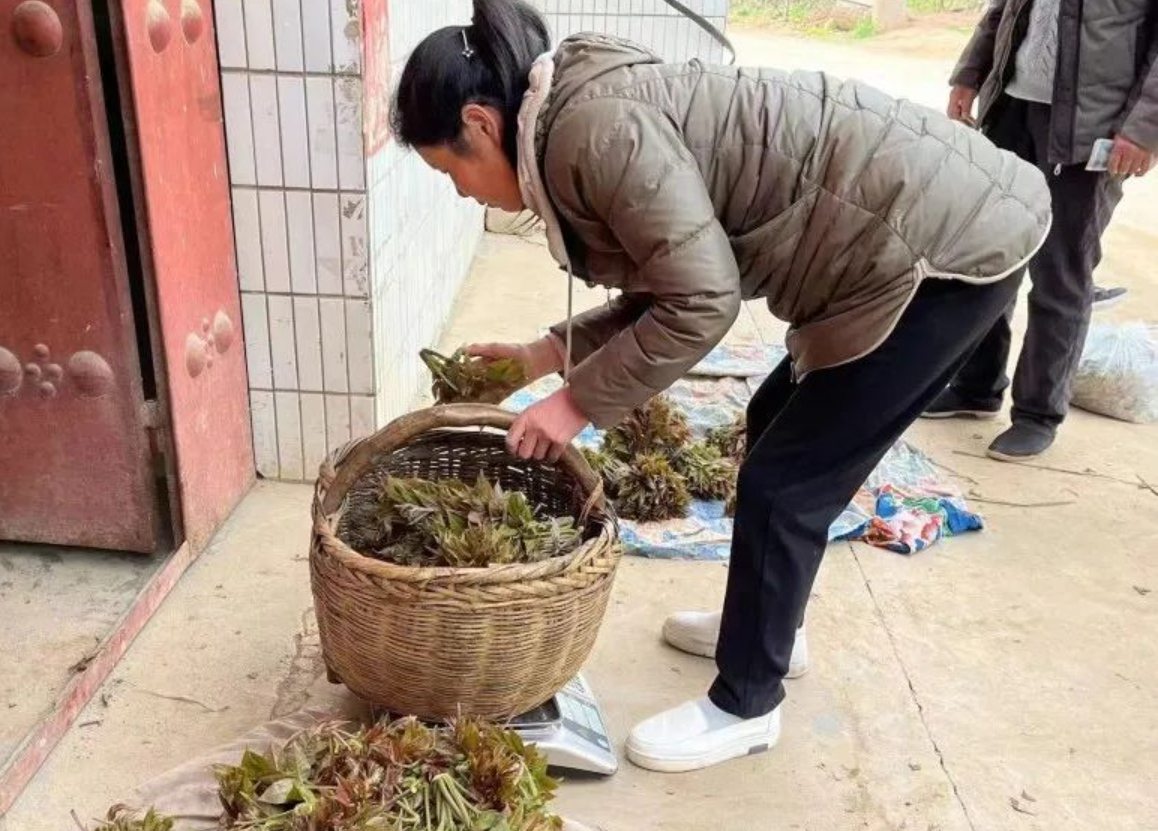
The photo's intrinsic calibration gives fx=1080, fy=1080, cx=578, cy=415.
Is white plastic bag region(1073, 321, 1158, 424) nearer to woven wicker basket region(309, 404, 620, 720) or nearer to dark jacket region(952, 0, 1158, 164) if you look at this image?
dark jacket region(952, 0, 1158, 164)

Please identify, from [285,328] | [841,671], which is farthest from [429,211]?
[841,671]

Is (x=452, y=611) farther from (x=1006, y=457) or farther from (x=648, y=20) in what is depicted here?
(x=648, y=20)

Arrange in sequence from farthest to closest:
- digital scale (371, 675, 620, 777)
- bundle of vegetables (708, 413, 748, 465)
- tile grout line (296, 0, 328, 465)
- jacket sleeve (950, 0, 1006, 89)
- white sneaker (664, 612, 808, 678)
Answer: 1. jacket sleeve (950, 0, 1006, 89)
2. bundle of vegetables (708, 413, 748, 465)
3. tile grout line (296, 0, 328, 465)
4. white sneaker (664, 612, 808, 678)
5. digital scale (371, 675, 620, 777)

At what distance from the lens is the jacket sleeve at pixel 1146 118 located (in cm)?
296

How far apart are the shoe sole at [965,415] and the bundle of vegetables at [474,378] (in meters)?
2.14

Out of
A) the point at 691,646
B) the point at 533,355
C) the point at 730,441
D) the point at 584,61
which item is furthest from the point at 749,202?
the point at 730,441

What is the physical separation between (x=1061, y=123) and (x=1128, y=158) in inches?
8.1

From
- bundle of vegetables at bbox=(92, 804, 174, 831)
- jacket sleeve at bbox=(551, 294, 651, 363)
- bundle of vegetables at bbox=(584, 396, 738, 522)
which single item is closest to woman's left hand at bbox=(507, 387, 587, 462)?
jacket sleeve at bbox=(551, 294, 651, 363)

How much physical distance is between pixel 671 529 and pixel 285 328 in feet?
3.88

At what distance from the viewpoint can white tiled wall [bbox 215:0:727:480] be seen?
8.52 ft

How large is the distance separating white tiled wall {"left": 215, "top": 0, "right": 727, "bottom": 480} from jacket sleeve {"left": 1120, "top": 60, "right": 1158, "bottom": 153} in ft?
6.72

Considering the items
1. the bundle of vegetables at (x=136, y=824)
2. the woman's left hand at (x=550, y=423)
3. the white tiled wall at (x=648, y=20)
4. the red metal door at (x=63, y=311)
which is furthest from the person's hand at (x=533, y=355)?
the white tiled wall at (x=648, y=20)

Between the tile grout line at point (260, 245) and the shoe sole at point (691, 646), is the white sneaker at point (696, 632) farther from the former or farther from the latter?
the tile grout line at point (260, 245)

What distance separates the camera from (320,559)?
6.06 feet
